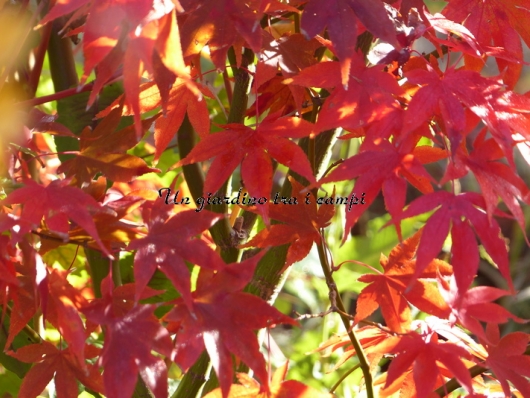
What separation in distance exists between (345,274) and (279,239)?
2.79 feet

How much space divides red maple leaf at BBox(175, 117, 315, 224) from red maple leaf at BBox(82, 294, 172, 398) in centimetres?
10

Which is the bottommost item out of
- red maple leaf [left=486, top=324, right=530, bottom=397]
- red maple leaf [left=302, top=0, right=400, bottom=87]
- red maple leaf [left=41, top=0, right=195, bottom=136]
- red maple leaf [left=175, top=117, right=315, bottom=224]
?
red maple leaf [left=486, top=324, right=530, bottom=397]

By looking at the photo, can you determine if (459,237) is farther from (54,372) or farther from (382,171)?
(54,372)

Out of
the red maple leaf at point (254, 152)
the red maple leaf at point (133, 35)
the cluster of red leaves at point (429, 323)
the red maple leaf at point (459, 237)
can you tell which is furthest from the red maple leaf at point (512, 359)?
the red maple leaf at point (133, 35)

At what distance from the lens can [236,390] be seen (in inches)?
18.6

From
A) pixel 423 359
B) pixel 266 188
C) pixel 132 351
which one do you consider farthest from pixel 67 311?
pixel 423 359

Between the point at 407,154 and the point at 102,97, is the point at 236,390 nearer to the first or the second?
the point at 407,154

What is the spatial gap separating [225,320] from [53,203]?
14 centimetres

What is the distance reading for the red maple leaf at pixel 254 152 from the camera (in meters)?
0.44

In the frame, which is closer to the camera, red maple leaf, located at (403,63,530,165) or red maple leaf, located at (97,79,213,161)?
red maple leaf, located at (403,63,530,165)

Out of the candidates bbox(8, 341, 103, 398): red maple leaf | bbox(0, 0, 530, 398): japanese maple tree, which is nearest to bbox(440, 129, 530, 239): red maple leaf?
bbox(0, 0, 530, 398): japanese maple tree

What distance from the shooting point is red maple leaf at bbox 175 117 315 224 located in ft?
1.44

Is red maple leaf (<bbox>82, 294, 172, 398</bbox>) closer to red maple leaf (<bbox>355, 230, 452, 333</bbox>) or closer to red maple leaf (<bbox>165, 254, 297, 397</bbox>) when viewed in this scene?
red maple leaf (<bbox>165, 254, 297, 397</bbox>)

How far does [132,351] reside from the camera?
0.41 metres
